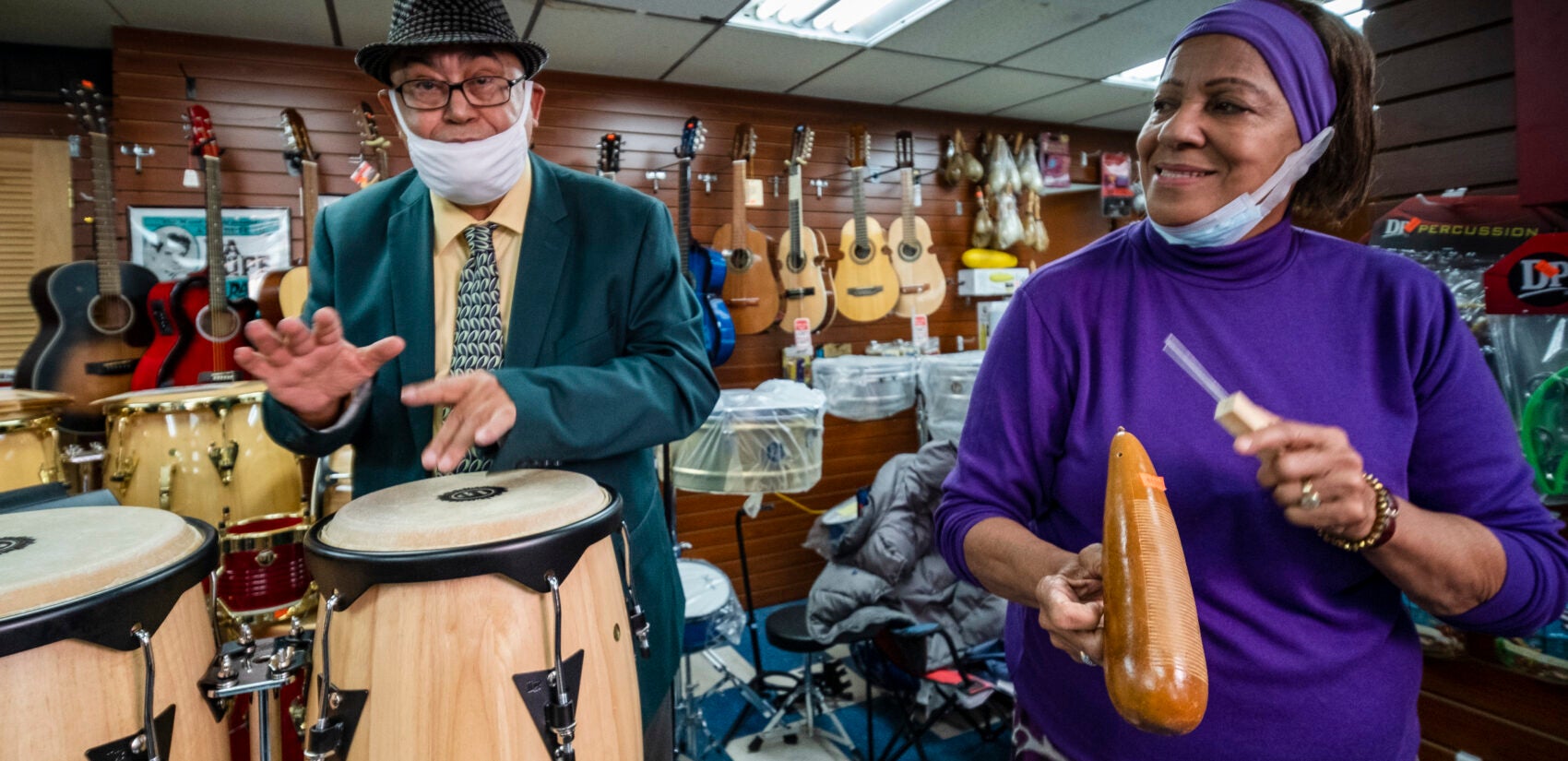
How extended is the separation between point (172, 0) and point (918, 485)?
4.00 m

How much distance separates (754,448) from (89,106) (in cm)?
347

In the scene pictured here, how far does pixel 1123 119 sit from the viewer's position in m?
6.13

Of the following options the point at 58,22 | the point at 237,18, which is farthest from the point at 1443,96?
the point at 58,22

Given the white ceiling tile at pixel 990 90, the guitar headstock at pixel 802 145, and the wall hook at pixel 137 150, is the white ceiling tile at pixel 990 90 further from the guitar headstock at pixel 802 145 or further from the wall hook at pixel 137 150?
the wall hook at pixel 137 150

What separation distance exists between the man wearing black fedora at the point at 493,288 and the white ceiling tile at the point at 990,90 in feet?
13.1

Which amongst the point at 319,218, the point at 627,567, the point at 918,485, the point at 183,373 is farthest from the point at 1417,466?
the point at 183,373

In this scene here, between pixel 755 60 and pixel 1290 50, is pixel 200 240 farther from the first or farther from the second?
pixel 1290 50

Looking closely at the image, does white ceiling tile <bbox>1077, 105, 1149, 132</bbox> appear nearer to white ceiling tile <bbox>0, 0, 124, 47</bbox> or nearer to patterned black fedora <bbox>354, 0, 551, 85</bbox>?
patterned black fedora <bbox>354, 0, 551, 85</bbox>

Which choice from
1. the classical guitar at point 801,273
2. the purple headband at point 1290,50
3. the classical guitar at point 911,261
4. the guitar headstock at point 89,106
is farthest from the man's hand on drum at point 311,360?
the classical guitar at point 911,261

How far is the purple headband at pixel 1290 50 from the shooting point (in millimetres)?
990

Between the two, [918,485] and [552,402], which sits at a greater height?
[552,402]

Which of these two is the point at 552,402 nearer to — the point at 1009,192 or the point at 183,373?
the point at 183,373

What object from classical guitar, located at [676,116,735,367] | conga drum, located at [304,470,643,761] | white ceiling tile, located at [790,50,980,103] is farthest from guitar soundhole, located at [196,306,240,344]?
white ceiling tile, located at [790,50,980,103]

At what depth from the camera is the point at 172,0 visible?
10.9ft
